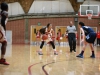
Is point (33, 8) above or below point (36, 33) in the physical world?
above

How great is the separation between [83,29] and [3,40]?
4245 mm

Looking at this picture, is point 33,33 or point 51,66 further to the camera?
point 33,33

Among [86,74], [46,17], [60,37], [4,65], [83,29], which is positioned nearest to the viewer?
[86,74]

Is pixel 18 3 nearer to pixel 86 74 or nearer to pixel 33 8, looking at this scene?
pixel 33 8

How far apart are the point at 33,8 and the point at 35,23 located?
1.98 m

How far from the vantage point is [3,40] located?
6484 millimetres

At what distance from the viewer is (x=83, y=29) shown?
9594 millimetres

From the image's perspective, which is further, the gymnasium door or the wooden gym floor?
the gymnasium door

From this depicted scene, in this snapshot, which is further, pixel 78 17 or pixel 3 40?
pixel 78 17

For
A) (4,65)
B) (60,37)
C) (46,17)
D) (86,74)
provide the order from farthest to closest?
1. (46,17)
2. (60,37)
3. (4,65)
4. (86,74)

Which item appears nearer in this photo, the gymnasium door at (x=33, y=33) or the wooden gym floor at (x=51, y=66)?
the wooden gym floor at (x=51, y=66)

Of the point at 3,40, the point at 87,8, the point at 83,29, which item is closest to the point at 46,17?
the point at 87,8

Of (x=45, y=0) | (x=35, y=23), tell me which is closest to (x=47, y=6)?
(x=45, y=0)

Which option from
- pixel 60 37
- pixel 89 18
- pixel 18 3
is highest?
pixel 18 3
